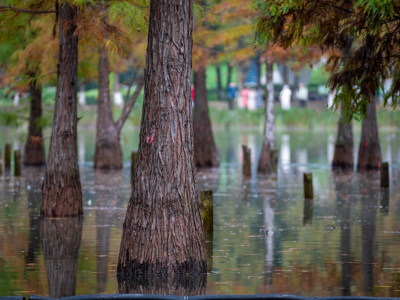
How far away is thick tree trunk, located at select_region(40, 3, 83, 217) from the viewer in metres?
17.3

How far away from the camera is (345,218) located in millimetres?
17797

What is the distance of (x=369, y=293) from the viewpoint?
10727mm

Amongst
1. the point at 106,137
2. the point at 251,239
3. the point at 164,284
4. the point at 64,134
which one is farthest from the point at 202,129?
the point at 164,284

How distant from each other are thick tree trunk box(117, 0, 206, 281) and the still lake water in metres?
0.55

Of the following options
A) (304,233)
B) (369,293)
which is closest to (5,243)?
(304,233)

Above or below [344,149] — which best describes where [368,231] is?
below

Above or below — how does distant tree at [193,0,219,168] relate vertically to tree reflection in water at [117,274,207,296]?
above

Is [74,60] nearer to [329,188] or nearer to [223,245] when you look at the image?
[223,245]

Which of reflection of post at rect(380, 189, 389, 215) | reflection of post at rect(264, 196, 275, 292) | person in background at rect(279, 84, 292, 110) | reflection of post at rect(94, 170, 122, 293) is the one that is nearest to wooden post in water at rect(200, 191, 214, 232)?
reflection of post at rect(264, 196, 275, 292)

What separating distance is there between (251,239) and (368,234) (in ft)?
7.39

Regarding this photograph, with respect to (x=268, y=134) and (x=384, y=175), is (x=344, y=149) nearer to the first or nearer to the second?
(x=268, y=134)

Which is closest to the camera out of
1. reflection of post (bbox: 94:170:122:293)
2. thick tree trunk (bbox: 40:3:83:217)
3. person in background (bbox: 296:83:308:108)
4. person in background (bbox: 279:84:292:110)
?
reflection of post (bbox: 94:170:122:293)

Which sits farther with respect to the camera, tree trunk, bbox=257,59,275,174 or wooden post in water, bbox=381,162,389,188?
tree trunk, bbox=257,59,275,174

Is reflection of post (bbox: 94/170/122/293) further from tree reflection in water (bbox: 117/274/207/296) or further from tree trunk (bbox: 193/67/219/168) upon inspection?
tree trunk (bbox: 193/67/219/168)
